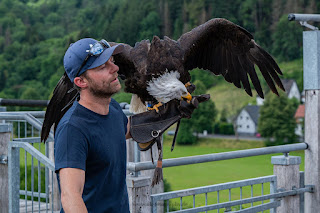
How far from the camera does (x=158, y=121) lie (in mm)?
2596

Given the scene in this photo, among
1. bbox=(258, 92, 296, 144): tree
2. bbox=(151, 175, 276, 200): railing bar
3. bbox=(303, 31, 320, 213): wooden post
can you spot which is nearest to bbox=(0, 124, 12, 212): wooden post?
bbox=(151, 175, 276, 200): railing bar

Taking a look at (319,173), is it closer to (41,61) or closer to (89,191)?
(89,191)

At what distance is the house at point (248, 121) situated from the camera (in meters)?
42.7

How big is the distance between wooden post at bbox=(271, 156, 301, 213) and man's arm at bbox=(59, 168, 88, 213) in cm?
223

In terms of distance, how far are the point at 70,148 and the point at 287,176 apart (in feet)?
7.63

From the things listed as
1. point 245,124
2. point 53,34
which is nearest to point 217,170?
point 245,124

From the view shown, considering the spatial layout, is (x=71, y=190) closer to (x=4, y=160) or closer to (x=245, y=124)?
(x=4, y=160)

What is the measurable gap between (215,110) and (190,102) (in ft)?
115

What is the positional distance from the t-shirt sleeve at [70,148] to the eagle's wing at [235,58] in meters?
2.09

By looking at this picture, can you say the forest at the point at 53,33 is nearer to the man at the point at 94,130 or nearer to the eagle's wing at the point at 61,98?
the eagle's wing at the point at 61,98

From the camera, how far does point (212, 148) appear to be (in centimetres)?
3788

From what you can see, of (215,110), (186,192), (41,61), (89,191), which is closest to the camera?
(89,191)

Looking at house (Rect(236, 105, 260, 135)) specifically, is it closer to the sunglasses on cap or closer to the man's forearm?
the sunglasses on cap

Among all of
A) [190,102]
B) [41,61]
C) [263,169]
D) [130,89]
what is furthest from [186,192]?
[263,169]
